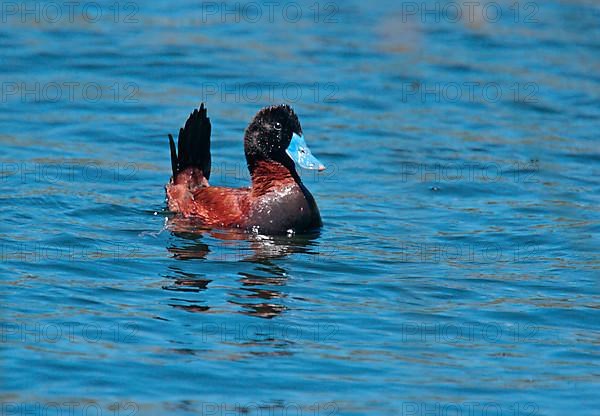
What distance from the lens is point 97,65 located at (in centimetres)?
1748

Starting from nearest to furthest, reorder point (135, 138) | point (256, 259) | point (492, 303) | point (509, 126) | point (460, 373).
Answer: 1. point (460, 373)
2. point (492, 303)
3. point (256, 259)
4. point (135, 138)
5. point (509, 126)

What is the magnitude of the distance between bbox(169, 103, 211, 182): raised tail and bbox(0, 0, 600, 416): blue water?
46cm

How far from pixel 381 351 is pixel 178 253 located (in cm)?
251

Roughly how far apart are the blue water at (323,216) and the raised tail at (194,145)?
46 centimetres

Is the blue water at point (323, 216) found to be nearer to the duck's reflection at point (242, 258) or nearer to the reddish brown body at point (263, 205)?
the duck's reflection at point (242, 258)

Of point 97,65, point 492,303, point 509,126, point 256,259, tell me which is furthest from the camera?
point 97,65

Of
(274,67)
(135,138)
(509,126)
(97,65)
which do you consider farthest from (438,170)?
(97,65)

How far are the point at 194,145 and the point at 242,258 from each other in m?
1.71

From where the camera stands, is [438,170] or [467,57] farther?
[467,57]

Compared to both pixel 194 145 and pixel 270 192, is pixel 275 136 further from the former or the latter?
pixel 194 145

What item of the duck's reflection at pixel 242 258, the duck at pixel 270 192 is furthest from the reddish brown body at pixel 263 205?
the duck's reflection at pixel 242 258

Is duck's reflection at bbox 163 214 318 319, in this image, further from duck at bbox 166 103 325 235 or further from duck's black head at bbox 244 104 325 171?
duck's black head at bbox 244 104 325 171

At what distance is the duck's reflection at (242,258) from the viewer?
9258mm

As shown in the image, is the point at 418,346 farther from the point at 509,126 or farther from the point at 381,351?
the point at 509,126
